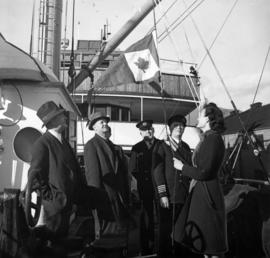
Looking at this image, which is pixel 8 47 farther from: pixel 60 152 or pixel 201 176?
pixel 201 176

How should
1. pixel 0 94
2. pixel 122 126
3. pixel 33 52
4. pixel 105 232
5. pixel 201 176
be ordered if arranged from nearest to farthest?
pixel 201 176 → pixel 105 232 → pixel 0 94 → pixel 33 52 → pixel 122 126

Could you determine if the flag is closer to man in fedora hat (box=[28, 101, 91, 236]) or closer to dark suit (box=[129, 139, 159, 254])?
dark suit (box=[129, 139, 159, 254])

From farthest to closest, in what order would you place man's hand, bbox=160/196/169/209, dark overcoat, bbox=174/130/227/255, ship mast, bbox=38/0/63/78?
ship mast, bbox=38/0/63/78
man's hand, bbox=160/196/169/209
dark overcoat, bbox=174/130/227/255

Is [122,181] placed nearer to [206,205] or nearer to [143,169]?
[143,169]

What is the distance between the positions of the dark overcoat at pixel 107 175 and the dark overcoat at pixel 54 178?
0.46 metres

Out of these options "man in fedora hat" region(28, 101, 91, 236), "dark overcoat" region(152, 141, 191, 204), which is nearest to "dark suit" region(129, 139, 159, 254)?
"dark overcoat" region(152, 141, 191, 204)

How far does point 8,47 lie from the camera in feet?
15.7

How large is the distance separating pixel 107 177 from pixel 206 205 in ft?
3.34

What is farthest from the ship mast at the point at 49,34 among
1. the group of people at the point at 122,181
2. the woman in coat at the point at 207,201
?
the woman in coat at the point at 207,201

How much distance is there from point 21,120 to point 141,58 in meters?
2.46

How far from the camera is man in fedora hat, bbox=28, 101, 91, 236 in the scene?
8.76 ft

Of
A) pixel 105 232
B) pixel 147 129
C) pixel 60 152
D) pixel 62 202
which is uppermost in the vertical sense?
pixel 147 129

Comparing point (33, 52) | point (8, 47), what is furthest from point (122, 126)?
point (8, 47)

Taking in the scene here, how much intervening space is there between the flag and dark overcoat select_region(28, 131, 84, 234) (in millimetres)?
3215
